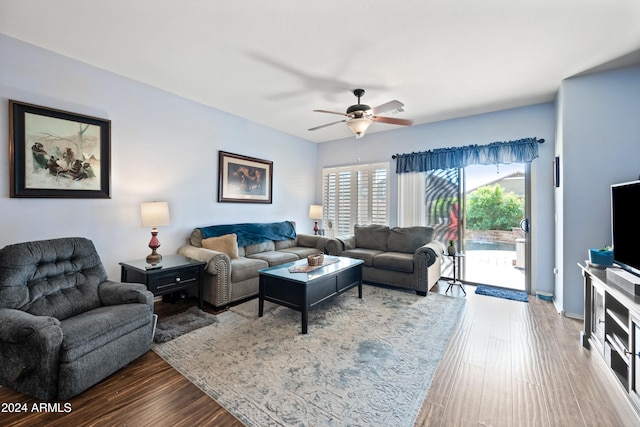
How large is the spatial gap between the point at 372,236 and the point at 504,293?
2103 mm

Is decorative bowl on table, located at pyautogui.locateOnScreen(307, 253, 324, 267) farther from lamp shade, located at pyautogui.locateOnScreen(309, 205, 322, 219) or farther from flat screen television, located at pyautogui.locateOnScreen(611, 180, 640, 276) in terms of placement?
flat screen television, located at pyautogui.locateOnScreen(611, 180, 640, 276)

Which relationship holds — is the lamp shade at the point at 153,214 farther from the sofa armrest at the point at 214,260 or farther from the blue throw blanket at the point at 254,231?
the blue throw blanket at the point at 254,231

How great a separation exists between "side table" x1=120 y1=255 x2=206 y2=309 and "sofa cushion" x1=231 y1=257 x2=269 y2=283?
1.23 ft

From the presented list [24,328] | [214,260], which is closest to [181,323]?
[214,260]

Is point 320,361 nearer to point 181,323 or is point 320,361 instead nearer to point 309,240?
point 181,323

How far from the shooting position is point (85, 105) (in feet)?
9.28

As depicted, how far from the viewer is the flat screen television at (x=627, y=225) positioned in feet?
6.46

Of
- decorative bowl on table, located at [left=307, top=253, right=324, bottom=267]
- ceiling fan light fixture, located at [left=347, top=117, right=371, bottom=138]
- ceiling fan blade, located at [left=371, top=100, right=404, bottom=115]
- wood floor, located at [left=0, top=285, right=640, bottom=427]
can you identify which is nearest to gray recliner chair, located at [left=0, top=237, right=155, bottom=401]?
wood floor, located at [left=0, top=285, right=640, bottom=427]

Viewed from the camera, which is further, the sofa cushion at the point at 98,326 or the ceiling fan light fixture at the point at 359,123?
the ceiling fan light fixture at the point at 359,123

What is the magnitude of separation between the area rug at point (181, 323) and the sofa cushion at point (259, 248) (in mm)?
1261

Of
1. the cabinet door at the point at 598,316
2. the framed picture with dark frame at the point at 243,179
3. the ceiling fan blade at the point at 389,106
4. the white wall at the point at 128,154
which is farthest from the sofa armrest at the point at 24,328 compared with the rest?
the cabinet door at the point at 598,316

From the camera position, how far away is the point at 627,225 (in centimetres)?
208

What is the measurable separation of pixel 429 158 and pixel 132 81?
4.44m

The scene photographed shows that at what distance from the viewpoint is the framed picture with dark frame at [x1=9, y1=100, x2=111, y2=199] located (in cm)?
245
